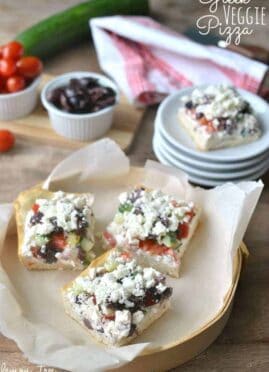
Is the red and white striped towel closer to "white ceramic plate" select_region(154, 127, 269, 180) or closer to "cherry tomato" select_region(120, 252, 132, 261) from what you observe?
"white ceramic plate" select_region(154, 127, 269, 180)

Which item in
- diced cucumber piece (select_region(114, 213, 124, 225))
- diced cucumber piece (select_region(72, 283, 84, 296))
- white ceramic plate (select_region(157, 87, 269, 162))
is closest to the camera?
diced cucumber piece (select_region(72, 283, 84, 296))

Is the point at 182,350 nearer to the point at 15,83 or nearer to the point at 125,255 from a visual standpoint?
the point at 125,255

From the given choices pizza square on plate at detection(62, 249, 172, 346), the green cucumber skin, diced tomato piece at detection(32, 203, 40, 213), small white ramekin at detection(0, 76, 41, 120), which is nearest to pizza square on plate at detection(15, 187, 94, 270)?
diced tomato piece at detection(32, 203, 40, 213)

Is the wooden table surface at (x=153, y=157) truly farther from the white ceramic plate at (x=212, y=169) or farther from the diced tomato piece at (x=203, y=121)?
the diced tomato piece at (x=203, y=121)

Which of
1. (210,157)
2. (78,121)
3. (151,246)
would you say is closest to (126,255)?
(151,246)

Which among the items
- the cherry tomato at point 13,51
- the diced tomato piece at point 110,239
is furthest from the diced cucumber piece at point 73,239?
the cherry tomato at point 13,51
